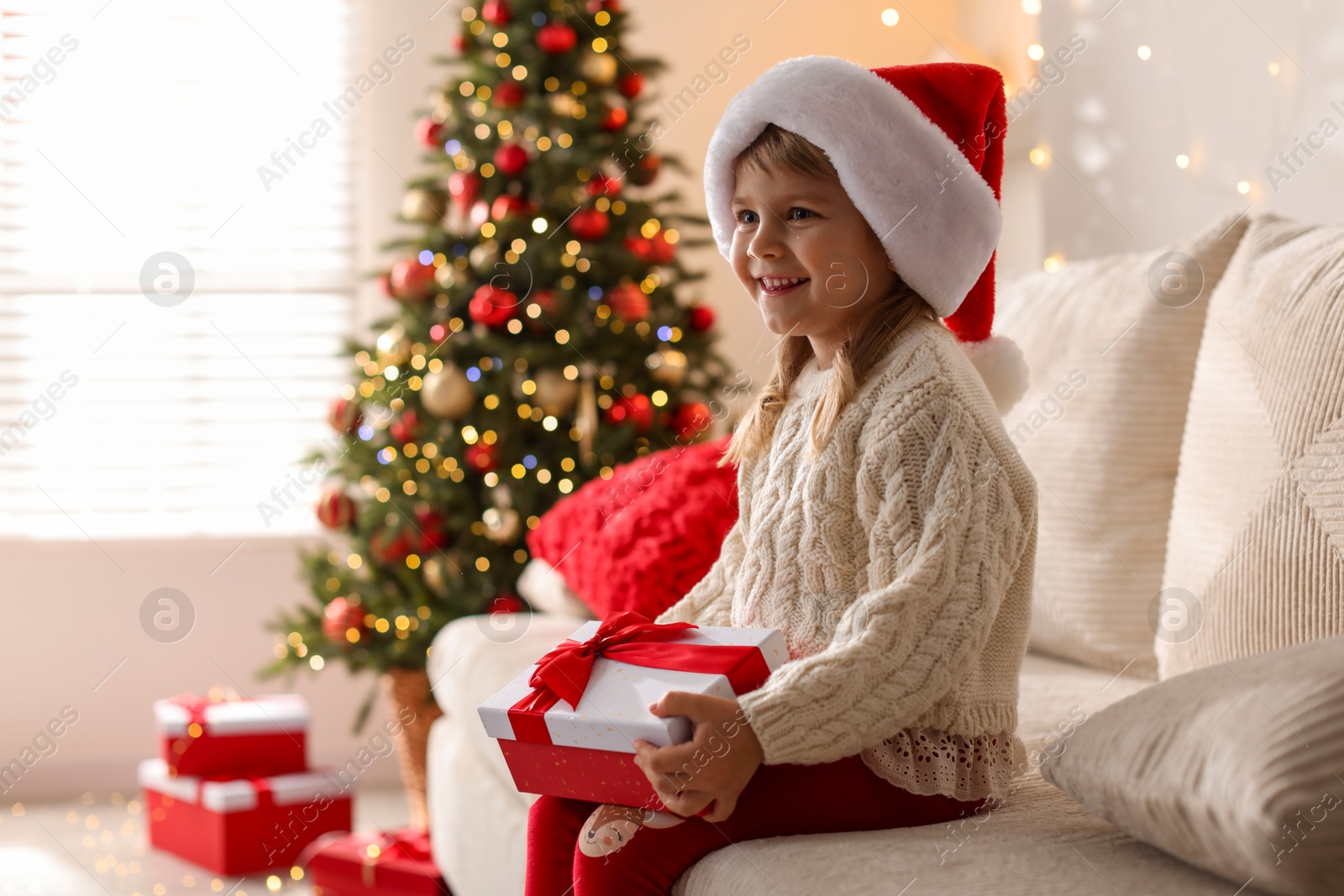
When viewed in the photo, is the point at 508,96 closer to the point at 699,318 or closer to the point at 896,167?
the point at 699,318

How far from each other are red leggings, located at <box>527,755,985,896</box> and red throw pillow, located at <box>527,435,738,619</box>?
63 cm

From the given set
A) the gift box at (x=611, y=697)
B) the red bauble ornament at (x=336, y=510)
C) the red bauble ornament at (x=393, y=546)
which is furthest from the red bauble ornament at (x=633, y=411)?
the gift box at (x=611, y=697)

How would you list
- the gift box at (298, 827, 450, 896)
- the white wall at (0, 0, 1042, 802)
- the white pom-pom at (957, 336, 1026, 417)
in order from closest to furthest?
the white pom-pom at (957, 336, 1026, 417) < the gift box at (298, 827, 450, 896) < the white wall at (0, 0, 1042, 802)

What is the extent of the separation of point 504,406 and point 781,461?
1.42 meters

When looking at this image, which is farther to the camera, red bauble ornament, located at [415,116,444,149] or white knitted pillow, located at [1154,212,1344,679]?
red bauble ornament, located at [415,116,444,149]

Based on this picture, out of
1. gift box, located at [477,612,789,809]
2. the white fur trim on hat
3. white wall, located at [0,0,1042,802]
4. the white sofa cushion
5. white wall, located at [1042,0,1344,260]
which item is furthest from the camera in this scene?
white wall, located at [0,0,1042,802]

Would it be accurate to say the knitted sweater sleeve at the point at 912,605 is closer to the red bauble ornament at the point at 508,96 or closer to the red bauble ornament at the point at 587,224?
the red bauble ornament at the point at 587,224

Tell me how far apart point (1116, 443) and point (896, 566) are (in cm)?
65

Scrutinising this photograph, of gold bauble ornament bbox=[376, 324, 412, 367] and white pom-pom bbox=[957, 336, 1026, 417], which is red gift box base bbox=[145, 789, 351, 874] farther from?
white pom-pom bbox=[957, 336, 1026, 417]

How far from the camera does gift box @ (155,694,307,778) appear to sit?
258 centimetres

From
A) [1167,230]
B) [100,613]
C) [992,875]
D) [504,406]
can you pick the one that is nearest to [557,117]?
[504,406]

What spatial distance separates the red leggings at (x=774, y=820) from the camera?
1.03 m

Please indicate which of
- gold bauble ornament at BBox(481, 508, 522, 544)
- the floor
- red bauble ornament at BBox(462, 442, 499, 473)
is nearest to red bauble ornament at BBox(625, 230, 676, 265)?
red bauble ornament at BBox(462, 442, 499, 473)

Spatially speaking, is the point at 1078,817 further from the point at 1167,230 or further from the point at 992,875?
the point at 1167,230
